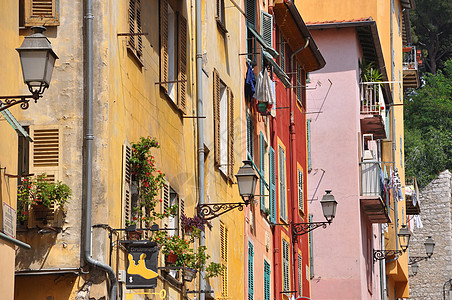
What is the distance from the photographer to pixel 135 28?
14102 millimetres

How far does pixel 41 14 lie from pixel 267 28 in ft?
36.5

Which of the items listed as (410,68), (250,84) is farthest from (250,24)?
(410,68)

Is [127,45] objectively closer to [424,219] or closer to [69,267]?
[69,267]

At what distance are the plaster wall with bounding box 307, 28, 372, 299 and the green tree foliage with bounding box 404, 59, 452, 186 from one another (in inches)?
1009

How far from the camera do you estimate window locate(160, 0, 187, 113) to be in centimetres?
1588

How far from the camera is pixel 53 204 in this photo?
40.9ft

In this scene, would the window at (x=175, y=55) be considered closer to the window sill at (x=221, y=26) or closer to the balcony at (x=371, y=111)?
the window sill at (x=221, y=26)

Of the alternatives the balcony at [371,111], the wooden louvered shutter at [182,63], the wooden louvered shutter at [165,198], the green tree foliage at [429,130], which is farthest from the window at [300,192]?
the green tree foliage at [429,130]

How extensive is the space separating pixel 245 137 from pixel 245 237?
181cm

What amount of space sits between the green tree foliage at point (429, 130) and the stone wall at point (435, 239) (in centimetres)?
119

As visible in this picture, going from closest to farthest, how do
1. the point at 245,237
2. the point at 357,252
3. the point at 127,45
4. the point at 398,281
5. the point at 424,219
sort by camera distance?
the point at 127,45, the point at 245,237, the point at 357,252, the point at 398,281, the point at 424,219

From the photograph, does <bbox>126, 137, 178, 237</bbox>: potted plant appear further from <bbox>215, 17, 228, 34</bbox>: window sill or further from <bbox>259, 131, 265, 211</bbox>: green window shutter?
<bbox>259, 131, 265, 211</bbox>: green window shutter

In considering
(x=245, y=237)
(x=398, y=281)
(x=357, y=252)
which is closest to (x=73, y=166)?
(x=245, y=237)

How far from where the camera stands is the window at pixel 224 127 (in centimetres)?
1911
